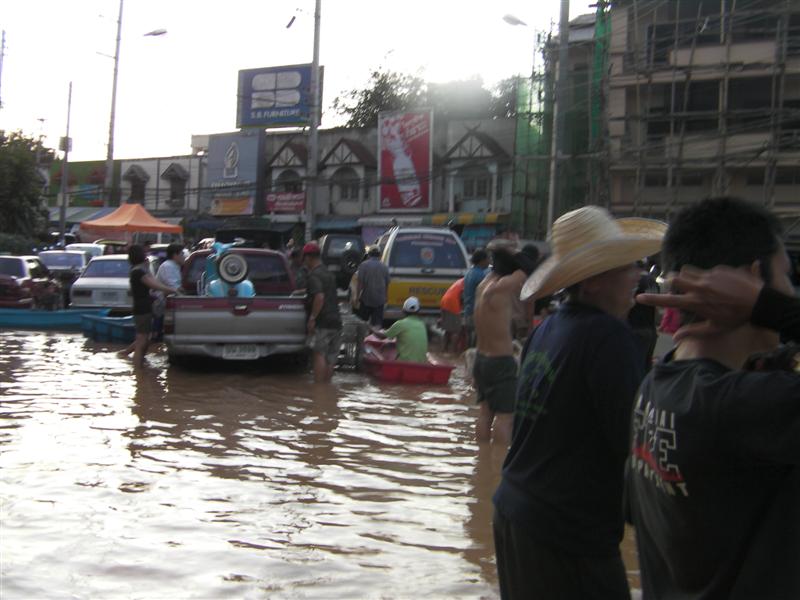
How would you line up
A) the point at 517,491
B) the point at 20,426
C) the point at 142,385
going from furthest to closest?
1. the point at 142,385
2. the point at 20,426
3. the point at 517,491

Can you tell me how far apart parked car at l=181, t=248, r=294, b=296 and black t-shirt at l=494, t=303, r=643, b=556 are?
39.1 ft

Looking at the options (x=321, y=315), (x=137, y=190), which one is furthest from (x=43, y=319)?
(x=137, y=190)

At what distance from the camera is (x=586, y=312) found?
306cm

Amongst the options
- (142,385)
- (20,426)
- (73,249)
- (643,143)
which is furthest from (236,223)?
(20,426)

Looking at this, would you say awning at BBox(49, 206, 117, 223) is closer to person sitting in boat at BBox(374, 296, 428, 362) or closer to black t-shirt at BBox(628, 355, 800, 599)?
person sitting in boat at BBox(374, 296, 428, 362)

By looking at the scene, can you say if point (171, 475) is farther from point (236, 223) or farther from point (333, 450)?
point (236, 223)

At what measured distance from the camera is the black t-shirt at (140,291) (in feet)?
44.8

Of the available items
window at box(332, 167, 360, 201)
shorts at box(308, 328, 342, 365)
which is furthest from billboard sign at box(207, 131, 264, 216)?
shorts at box(308, 328, 342, 365)

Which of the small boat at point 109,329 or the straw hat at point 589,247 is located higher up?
the straw hat at point 589,247

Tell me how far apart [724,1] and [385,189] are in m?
16.2

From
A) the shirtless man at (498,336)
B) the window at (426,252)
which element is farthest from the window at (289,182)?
the shirtless man at (498,336)

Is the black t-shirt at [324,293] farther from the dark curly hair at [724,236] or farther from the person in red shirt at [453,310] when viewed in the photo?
the dark curly hair at [724,236]

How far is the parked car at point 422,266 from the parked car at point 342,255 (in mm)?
3744

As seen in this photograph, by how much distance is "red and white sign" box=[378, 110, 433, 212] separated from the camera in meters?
41.4
